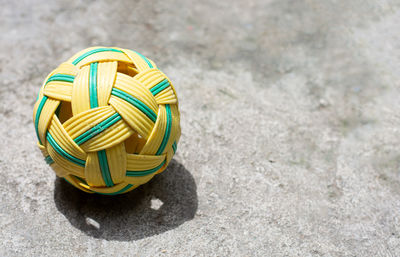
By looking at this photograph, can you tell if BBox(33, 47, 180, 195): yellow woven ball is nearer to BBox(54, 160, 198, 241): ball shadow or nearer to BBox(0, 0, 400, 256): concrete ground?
BBox(54, 160, 198, 241): ball shadow

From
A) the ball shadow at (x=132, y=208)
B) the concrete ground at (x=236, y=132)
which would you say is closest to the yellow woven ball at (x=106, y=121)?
the ball shadow at (x=132, y=208)

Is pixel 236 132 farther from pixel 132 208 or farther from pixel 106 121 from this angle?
pixel 106 121

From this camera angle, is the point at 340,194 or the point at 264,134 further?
the point at 264,134

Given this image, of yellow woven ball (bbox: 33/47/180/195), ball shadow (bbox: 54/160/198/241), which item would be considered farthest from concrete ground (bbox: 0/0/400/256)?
yellow woven ball (bbox: 33/47/180/195)

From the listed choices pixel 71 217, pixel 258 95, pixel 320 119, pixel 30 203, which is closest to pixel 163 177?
pixel 71 217

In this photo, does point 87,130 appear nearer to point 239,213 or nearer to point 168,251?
point 168,251
